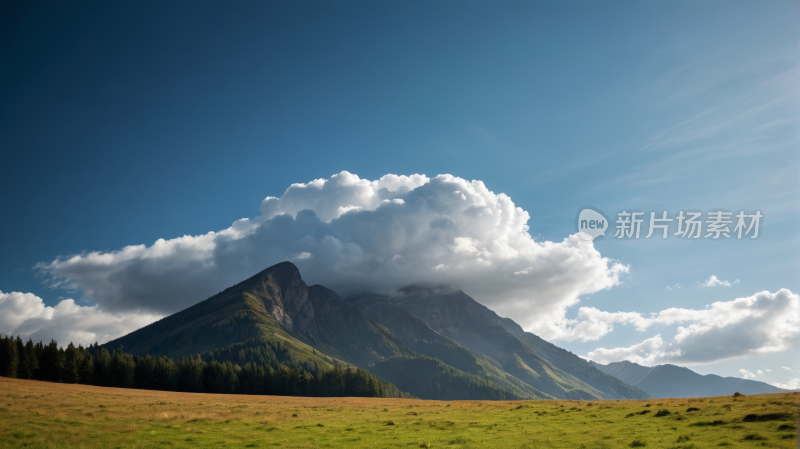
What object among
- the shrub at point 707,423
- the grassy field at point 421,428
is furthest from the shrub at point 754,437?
the shrub at point 707,423

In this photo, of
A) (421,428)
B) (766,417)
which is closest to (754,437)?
(766,417)

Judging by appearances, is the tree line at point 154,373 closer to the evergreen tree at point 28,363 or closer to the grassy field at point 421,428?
the evergreen tree at point 28,363

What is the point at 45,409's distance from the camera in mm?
50531

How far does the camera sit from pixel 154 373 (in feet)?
520

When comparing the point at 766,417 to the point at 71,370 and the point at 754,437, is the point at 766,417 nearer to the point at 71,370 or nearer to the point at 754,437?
the point at 754,437

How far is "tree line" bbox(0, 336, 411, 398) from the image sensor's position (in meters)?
130

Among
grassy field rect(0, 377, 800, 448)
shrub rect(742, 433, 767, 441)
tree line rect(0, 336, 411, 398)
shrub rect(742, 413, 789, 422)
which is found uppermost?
shrub rect(742, 413, 789, 422)

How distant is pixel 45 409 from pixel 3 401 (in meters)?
9.71

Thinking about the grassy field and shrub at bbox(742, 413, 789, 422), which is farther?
shrub at bbox(742, 413, 789, 422)

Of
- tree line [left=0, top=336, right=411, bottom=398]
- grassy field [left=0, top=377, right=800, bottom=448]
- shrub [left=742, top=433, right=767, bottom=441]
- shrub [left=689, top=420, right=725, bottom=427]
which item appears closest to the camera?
shrub [left=742, top=433, right=767, bottom=441]

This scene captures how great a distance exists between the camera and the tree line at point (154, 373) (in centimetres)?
12975

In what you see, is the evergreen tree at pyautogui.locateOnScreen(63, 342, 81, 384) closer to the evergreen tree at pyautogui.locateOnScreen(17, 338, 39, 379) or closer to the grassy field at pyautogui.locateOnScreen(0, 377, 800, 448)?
the evergreen tree at pyautogui.locateOnScreen(17, 338, 39, 379)

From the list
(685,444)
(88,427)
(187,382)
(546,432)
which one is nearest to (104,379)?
(187,382)

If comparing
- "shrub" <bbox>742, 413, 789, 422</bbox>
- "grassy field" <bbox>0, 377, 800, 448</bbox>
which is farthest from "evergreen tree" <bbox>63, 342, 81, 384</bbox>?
"shrub" <bbox>742, 413, 789, 422</bbox>
